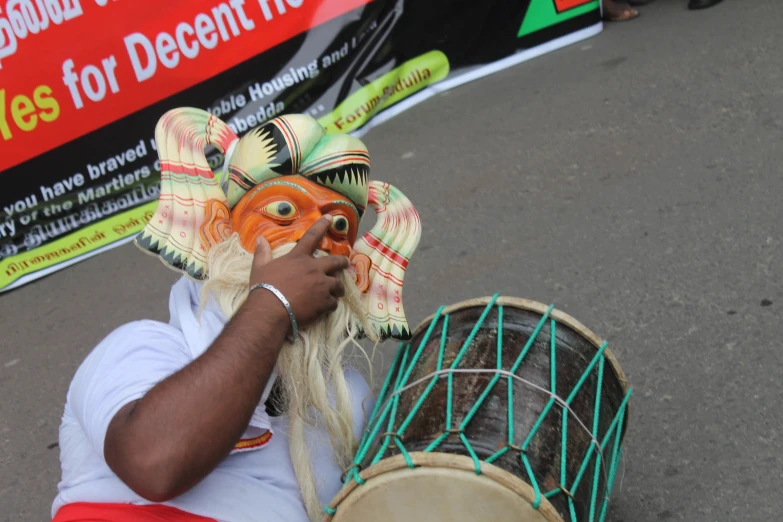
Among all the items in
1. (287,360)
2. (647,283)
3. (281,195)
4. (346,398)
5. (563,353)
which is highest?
(281,195)

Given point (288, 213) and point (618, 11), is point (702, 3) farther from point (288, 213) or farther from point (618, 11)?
point (288, 213)

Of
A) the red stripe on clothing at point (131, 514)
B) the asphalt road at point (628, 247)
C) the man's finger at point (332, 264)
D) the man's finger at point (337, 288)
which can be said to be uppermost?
the man's finger at point (332, 264)

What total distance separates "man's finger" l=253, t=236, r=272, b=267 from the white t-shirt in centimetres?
17

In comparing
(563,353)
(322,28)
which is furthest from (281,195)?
(322,28)

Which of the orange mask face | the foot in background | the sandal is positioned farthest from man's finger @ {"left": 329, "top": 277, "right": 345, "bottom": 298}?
the foot in background

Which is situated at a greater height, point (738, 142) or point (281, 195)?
point (281, 195)

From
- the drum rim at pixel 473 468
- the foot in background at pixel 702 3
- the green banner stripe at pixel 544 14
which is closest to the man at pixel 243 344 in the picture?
the drum rim at pixel 473 468

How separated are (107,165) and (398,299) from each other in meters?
3.20

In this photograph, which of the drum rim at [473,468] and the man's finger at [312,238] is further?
the man's finger at [312,238]

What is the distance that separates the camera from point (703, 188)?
13.2 ft

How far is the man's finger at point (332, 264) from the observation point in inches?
70.1

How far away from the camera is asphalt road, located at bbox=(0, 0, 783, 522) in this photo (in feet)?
9.05

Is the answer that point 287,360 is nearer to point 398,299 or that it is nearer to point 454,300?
point 398,299

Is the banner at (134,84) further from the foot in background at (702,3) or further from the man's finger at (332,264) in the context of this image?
the man's finger at (332,264)
